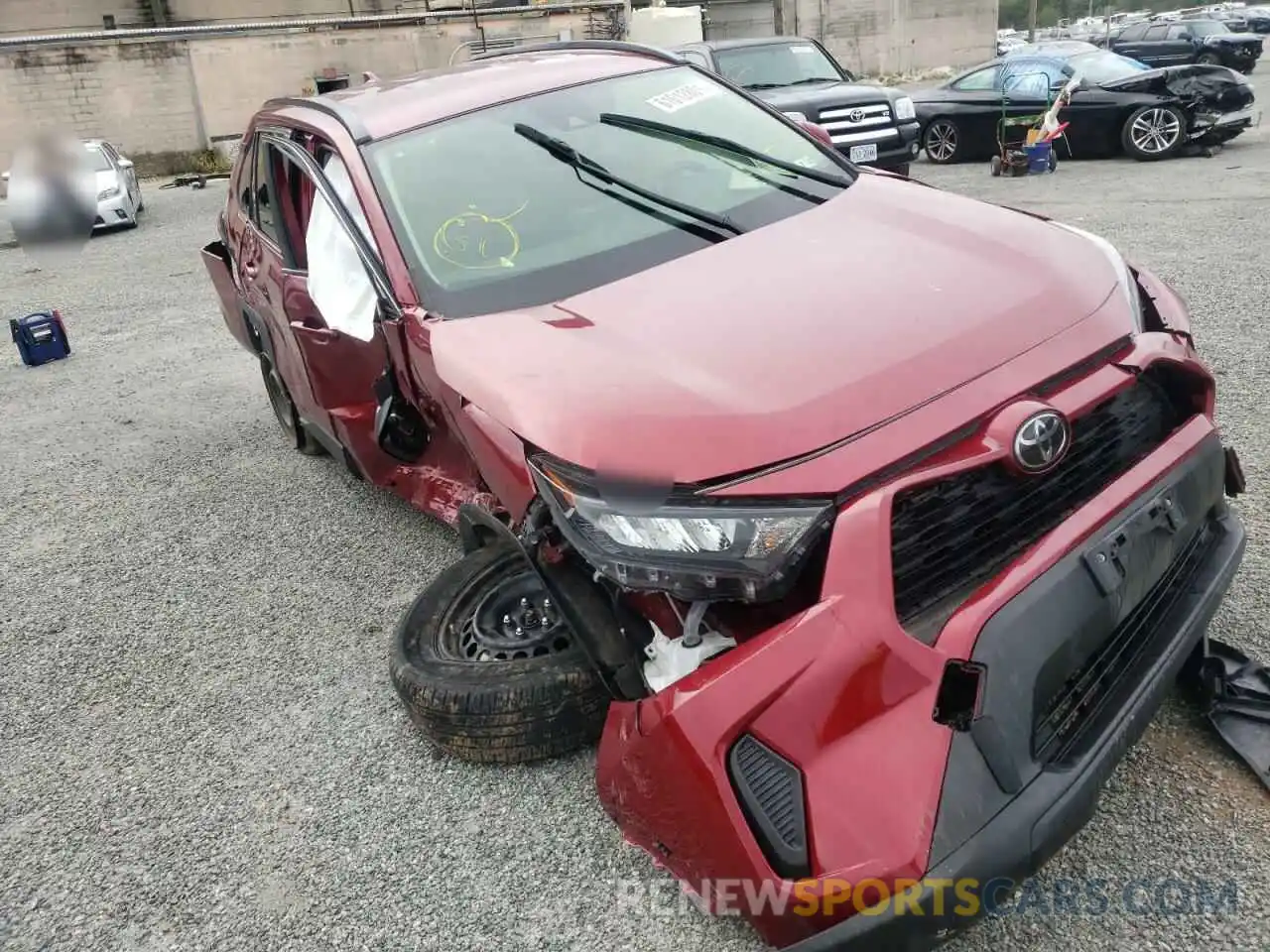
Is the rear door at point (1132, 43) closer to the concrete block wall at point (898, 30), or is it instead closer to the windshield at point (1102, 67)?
the concrete block wall at point (898, 30)

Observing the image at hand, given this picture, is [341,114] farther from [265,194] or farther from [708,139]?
[708,139]

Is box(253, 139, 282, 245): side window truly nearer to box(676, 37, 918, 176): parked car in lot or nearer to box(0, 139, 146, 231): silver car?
box(676, 37, 918, 176): parked car in lot

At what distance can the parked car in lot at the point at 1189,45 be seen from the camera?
2167 centimetres

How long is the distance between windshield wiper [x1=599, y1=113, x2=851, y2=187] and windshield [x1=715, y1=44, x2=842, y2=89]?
7848mm

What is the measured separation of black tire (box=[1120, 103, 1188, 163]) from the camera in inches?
427

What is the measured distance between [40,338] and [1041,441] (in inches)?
307

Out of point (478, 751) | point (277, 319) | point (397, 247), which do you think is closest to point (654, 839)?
point (478, 751)

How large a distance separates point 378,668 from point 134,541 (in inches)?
73.0

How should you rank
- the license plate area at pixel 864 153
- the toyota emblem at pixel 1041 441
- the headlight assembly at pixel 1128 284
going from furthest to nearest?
the license plate area at pixel 864 153 < the headlight assembly at pixel 1128 284 < the toyota emblem at pixel 1041 441

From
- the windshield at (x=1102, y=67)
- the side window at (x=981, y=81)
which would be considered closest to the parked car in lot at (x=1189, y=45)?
the windshield at (x=1102, y=67)

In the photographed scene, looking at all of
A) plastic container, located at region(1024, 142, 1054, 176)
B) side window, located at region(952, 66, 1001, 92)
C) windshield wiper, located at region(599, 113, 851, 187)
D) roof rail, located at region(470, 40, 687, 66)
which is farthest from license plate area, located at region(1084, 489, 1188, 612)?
side window, located at region(952, 66, 1001, 92)

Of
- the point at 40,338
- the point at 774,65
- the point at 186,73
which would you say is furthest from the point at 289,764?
the point at 186,73

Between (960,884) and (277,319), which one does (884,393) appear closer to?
(960,884)

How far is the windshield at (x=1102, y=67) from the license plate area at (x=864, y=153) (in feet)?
11.6
